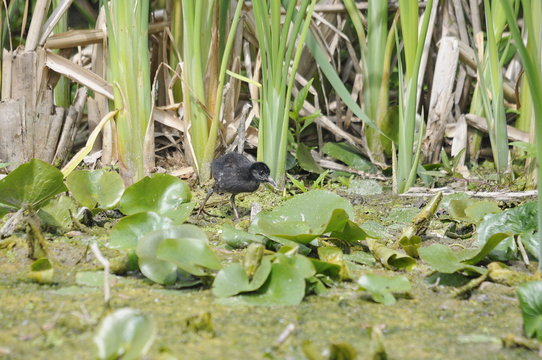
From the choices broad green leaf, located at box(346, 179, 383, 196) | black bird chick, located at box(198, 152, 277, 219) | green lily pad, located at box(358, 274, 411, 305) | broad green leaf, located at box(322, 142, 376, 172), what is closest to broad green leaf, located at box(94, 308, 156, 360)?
green lily pad, located at box(358, 274, 411, 305)

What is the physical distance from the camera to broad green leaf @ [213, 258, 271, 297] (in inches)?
112

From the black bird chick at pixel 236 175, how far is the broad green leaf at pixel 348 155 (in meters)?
1.03

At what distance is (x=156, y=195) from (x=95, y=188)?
1.33 ft

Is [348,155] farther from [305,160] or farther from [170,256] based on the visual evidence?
[170,256]

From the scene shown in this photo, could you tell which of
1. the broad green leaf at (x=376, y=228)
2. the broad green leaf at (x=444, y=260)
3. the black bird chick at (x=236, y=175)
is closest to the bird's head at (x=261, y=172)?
the black bird chick at (x=236, y=175)

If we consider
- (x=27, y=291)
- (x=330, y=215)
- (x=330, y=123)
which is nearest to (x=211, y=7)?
(x=330, y=123)

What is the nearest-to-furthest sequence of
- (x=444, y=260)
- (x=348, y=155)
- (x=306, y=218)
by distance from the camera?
(x=444, y=260)
(x=306, y=218)
(x=348, y=155)

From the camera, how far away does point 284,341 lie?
2.43 metres

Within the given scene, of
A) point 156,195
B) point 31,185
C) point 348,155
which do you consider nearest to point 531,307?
point 156,195

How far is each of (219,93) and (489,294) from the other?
8.46 ft

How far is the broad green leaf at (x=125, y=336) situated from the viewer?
2.11m

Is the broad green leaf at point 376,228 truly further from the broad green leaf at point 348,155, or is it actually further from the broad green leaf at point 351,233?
the broad green leaf at point 348,155

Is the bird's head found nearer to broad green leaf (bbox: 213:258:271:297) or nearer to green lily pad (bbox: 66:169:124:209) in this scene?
green lily pad (bbox: 66:169:124:209)

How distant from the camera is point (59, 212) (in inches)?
156
